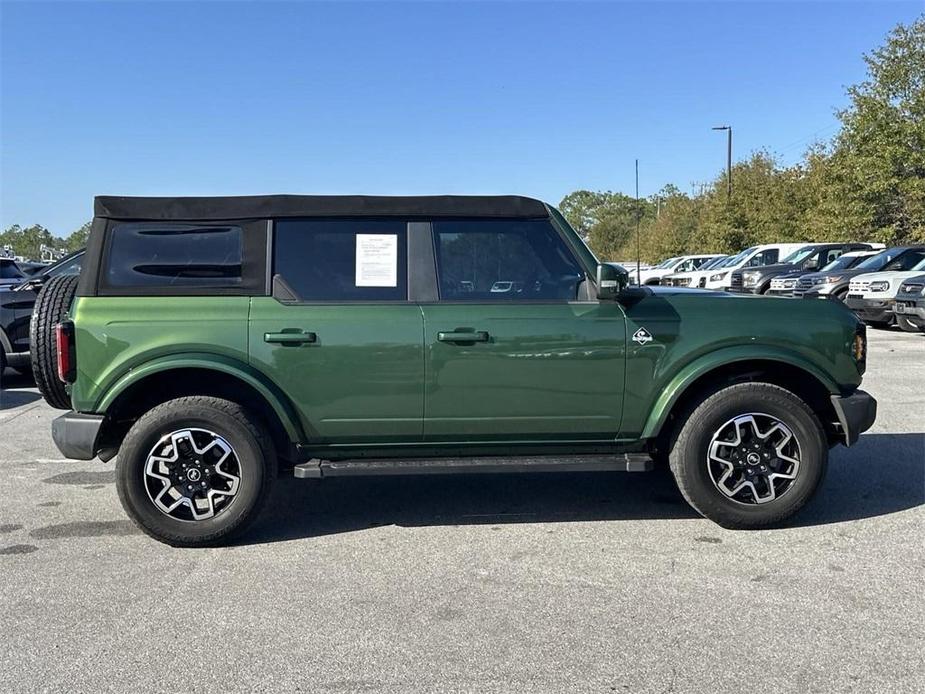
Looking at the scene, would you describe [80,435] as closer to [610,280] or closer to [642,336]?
[610,280]

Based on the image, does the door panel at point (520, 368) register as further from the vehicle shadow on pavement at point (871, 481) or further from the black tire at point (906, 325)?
the black tire at point (906, 325)

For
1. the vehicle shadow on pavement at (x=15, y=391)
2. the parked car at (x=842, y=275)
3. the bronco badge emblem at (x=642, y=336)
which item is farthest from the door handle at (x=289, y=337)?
the parked car at (x=842, y=275)

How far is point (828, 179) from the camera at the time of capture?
29344 mm

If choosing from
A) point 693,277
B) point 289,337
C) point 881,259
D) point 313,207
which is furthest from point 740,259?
point 289,337

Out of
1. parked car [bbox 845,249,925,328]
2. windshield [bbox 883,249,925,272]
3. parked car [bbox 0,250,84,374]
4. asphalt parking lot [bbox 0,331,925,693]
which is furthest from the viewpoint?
windshield [bbox 883,249,925,272]

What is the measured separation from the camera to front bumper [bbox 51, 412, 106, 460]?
14.3 ft

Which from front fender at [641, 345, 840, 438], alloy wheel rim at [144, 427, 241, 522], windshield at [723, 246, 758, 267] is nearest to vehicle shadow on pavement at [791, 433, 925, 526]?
front fender at [641, 345, 840, 438]

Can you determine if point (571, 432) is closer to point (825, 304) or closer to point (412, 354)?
point (412, 354)

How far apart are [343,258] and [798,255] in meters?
22.3

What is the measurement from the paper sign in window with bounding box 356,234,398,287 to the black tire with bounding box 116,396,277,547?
3.34 feet

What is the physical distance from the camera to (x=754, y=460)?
4.58 m

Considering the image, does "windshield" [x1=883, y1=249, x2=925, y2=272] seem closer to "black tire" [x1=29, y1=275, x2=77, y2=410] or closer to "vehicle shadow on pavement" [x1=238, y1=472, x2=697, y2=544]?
"vehicle shadow on pavement" [x1=238, y1=472, x2=697, y2=544]

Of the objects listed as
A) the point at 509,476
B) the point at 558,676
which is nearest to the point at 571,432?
the point at 509,476

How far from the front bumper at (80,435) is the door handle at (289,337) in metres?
1.01
